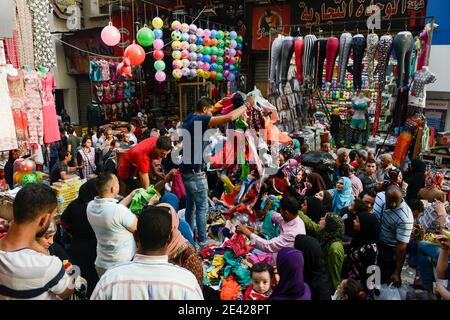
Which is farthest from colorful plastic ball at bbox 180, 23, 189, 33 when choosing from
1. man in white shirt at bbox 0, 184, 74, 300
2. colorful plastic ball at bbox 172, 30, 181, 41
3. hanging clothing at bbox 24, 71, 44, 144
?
man in white shirt at bbox 0, 184, 74, 300

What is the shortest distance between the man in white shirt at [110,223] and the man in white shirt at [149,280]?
0.94 m

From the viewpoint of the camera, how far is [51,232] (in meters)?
2.70

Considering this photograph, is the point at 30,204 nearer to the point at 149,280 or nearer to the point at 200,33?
the point at 149,280

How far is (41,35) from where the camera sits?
A: 428cm

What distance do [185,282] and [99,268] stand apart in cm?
149

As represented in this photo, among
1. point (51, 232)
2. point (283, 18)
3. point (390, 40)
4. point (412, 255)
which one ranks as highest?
point (283, 18)

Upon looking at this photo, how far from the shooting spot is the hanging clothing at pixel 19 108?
12.4 feet

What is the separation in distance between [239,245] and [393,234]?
1.48 m

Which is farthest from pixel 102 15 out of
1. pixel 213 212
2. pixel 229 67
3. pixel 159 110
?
pixel 213 212

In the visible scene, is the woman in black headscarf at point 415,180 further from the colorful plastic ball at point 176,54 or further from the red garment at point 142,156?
the colorful plastic ball at point 176,54

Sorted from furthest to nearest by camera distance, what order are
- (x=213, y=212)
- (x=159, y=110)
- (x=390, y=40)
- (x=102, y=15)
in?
(x=102, y=15) → (x=159, y=110) → (x=390, y=40) → (x=213, y=212)

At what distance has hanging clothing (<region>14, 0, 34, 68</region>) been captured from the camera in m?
3.93

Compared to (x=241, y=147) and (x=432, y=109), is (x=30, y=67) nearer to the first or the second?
(x=241, y=147)

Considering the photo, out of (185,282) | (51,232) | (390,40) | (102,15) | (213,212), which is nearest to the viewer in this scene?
(185,282)
